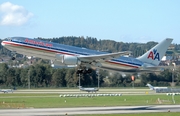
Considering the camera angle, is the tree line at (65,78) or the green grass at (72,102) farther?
the tree line at (65,78)

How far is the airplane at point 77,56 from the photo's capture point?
5920 cm

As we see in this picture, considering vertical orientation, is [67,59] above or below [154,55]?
below

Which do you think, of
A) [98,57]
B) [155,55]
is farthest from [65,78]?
[98,57]

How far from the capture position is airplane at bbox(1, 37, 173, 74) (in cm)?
5920

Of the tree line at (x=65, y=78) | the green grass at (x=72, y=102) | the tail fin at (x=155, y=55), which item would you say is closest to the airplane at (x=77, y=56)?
the tail fin at (x=155, y=55)

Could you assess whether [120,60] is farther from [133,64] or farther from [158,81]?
[158,81]

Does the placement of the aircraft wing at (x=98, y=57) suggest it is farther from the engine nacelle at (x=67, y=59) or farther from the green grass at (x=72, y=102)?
the green grass at (x=72, y=102)

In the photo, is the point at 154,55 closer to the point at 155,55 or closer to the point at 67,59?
the point at 155,55

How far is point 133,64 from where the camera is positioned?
68812mm

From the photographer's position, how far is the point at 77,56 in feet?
206

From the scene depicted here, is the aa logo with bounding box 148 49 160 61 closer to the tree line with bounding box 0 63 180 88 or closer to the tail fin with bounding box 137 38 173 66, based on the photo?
the tail fin with bounding box 137 38 173 66

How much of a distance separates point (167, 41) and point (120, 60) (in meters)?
12.2

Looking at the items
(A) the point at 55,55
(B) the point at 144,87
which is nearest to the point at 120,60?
(A) the point at 55,55

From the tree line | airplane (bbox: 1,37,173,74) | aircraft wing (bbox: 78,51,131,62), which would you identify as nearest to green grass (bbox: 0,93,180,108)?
airplane (bbox: 1,37,173,74)
